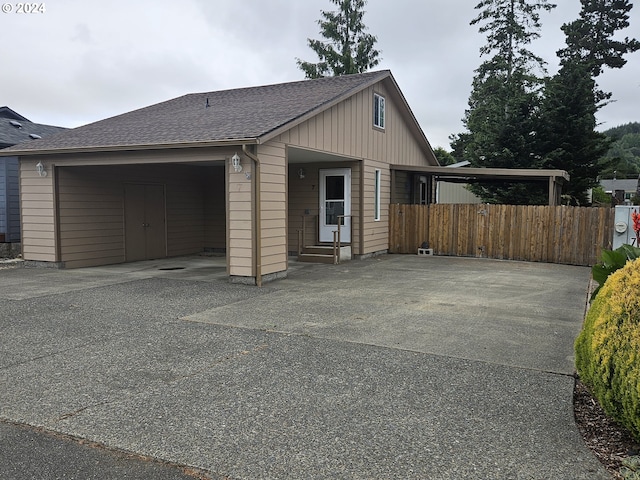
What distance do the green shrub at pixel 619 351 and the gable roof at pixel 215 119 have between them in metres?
6.12

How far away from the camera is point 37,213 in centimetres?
1076

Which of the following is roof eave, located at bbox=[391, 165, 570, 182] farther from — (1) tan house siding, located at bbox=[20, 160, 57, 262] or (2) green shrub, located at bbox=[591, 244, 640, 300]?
(1) tan house siding, located at bbox=[20, 160, 57, 262]

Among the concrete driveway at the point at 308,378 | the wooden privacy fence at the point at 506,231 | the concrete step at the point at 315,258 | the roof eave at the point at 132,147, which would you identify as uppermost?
the roof eave at the point at 132,147

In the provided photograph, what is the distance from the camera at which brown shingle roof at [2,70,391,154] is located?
918 centimetres

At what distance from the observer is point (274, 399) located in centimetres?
375

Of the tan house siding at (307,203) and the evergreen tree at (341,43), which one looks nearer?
the tan house siding at (307,203)

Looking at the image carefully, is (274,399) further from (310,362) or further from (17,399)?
(17,399)

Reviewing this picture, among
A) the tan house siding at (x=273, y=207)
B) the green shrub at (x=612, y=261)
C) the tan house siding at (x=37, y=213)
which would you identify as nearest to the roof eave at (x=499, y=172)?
the tan house siding at (x=273, y=207)

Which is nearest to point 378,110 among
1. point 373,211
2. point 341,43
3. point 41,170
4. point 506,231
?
point 373,211

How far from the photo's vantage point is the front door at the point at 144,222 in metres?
12.3

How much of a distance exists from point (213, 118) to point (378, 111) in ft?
15.9

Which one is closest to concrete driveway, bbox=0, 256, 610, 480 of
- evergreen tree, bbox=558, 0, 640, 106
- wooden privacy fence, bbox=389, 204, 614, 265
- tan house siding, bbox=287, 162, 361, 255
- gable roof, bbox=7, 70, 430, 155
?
gable roof, bbox=7, 70, 430, 155

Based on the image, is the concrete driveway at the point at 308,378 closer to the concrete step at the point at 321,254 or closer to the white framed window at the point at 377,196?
the concrete step at the point at 321,254

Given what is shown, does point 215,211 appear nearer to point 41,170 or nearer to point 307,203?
point 307,203
